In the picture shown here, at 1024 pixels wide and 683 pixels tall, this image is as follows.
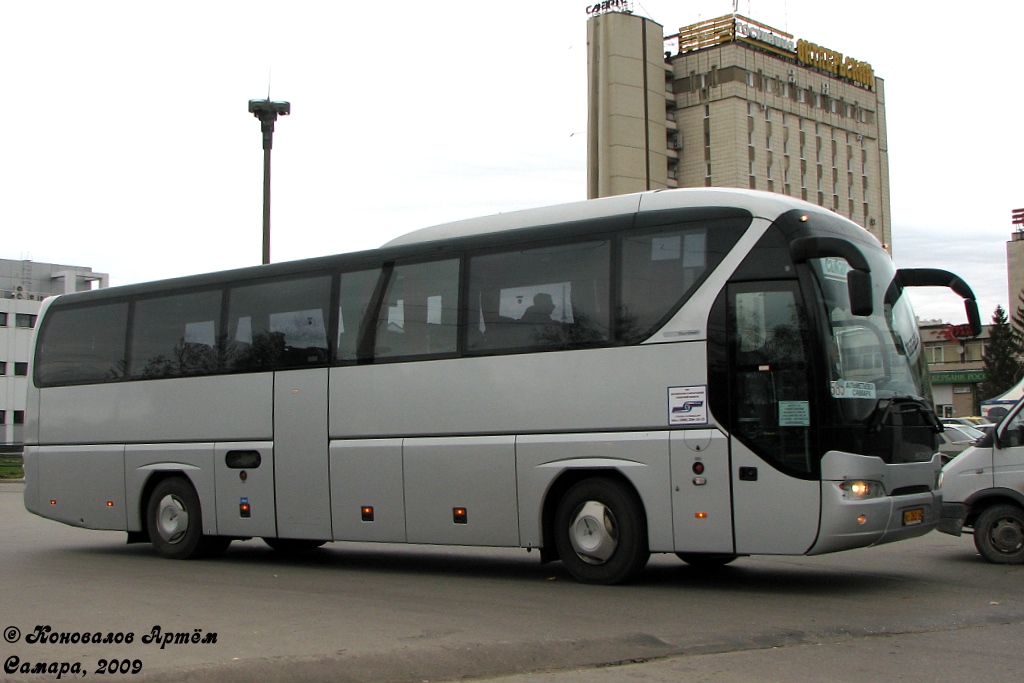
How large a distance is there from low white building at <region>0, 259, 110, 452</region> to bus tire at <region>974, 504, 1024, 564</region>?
327 ft

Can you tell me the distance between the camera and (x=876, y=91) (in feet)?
360

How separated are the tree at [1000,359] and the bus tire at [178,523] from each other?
90.9m

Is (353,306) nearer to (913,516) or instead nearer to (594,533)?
(594,533)

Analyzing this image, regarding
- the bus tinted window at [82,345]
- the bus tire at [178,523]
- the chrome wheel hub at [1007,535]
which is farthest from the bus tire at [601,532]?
the bus tinted window at [82,345]

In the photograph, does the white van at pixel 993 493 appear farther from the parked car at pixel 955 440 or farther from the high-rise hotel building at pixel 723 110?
the high-rise hotel building at pixel 723 110

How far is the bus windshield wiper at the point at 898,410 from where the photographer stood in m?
10.5

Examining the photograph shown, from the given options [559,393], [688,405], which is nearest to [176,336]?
[559,393]

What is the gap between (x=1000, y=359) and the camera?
99625mm

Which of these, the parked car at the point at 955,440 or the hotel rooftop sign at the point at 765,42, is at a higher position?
the hotel rooftop sign at the point at 765,42

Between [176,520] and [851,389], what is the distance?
360 inches

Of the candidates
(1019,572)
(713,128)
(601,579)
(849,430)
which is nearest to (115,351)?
(601,579)

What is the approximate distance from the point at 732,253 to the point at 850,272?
1212mm

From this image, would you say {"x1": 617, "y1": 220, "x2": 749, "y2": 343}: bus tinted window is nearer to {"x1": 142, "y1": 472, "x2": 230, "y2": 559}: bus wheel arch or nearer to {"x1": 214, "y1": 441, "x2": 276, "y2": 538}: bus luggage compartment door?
{"x1": 214, "y1": 441, "x2": 276, "y2": 538}: bus luggage compartment door

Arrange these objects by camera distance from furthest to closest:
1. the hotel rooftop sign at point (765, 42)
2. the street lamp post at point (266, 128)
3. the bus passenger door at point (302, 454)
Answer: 1. the hotel rooftop sign at point (765, 42)
2. the street lamp post at point (266, 128)
3. the bus passenger door at point (302, 454)
